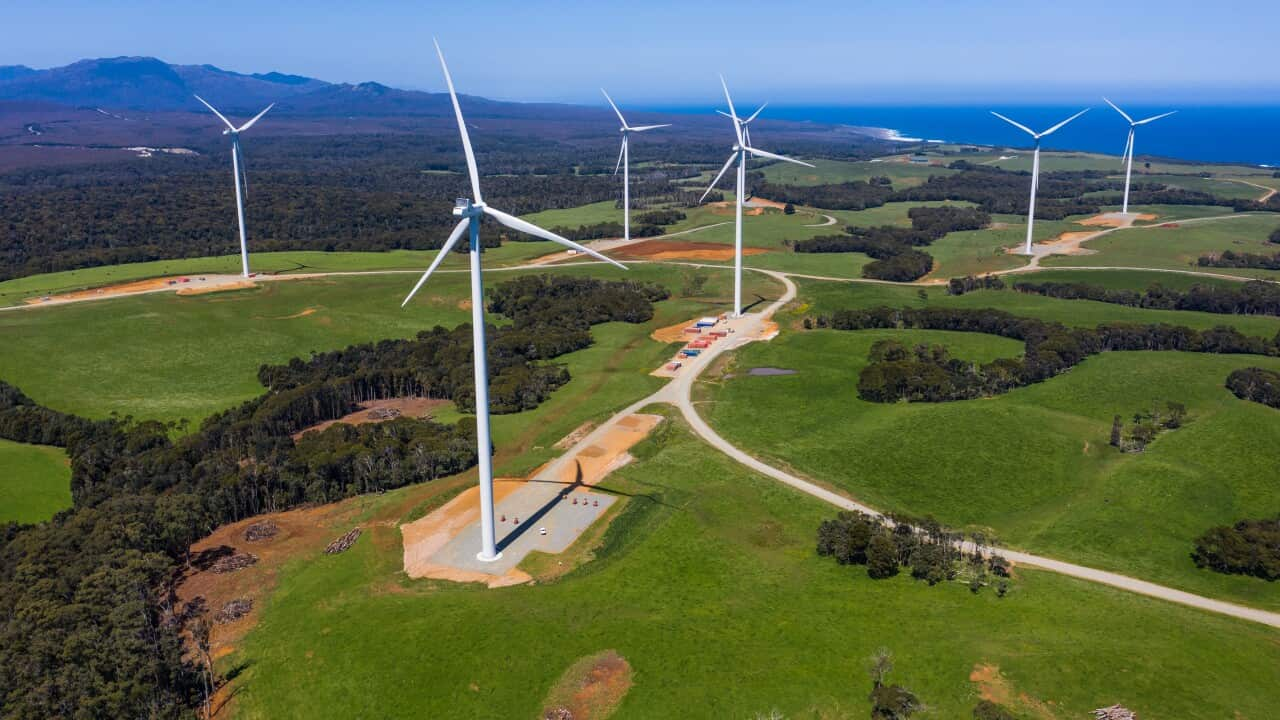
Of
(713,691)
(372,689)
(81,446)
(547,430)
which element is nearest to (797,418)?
(547,430)

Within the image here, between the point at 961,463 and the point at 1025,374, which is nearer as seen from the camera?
the point at 961,463

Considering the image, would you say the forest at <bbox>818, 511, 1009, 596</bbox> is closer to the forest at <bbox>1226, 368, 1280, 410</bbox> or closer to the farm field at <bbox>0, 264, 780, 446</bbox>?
the farm field at <bbox>0, 264, 780, 446</bbox>

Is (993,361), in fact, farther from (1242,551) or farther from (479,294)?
(479,294)

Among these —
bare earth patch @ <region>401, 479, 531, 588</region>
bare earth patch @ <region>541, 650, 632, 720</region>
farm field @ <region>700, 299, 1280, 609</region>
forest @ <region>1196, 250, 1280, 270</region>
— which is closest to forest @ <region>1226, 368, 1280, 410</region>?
farm field @ <region>700, 299, 1280, 609</region>

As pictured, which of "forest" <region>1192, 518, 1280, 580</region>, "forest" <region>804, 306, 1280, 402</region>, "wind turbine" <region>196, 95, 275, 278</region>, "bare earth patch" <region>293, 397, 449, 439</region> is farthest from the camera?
"wind turbine" <region>196, 95, 275, 278</region>

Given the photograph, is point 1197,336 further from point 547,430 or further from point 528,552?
point 528,552

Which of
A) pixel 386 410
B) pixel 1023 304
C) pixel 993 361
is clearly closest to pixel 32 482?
pixel 386 410
